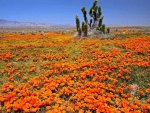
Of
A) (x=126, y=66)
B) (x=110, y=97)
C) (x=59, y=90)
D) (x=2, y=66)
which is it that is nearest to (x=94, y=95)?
(x=110, y=97)

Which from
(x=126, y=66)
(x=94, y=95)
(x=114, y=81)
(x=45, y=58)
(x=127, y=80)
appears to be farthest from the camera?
(x=45, y=58)

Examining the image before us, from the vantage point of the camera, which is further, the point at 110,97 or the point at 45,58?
the point at 45,58

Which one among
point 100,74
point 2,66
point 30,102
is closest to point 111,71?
point 100,74

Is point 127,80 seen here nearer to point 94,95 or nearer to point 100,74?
point 100,74

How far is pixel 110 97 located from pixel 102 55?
7.50 meters

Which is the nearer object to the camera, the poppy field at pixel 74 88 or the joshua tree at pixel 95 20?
the poppy field at pixel 74 88

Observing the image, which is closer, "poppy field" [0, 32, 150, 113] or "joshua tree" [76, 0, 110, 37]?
"poppy field" [0, 32, 150, 113]

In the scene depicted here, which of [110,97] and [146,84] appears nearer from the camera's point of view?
[110,97]

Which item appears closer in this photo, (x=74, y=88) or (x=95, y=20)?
(x=74, y=88)

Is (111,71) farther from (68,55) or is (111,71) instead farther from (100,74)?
(68,55)

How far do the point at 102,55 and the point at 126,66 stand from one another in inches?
121

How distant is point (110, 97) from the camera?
29.3 feet

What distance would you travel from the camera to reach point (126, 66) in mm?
13414

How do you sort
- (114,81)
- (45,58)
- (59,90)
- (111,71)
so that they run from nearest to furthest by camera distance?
(59,90) → (114,81) → (111,71) → (45,58)
